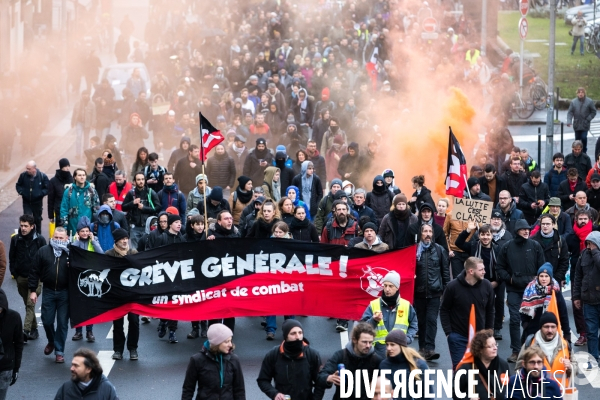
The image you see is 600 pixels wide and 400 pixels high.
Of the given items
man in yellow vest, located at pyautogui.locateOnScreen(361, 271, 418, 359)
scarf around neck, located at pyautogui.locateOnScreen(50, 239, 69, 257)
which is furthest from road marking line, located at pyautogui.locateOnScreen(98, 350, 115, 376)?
man in yellow vest, located at pyautogui.locateOnScreen(361, 271, 418, 359)

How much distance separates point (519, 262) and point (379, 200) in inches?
143

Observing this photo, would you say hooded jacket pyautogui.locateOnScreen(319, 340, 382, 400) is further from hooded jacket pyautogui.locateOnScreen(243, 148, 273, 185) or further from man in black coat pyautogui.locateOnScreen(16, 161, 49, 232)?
hooded jacket pyautogui.locateOnScreen(243, 148, 273, 185)

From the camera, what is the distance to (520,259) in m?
12.3

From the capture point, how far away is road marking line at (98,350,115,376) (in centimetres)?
1183

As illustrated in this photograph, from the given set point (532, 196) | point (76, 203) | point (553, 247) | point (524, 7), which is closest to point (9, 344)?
point (76, 203)

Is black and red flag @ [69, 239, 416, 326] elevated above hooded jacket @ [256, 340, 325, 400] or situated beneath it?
elevated above

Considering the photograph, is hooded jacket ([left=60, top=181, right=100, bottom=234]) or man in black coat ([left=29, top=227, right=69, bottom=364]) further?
hooded jacket ([left=60, top=181, right=100, bottom=234])

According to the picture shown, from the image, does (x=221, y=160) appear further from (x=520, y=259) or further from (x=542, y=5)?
(x=542, y=5)

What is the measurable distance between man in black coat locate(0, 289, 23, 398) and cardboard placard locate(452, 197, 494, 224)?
6006 mm

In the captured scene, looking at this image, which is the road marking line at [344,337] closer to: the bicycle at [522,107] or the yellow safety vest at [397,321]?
the yellow safety vest at [397,321]

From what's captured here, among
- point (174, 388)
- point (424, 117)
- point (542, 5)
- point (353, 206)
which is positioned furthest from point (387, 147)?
point (542, 5)

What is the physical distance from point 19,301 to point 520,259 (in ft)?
21.1

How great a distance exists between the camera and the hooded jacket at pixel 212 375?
28.9ft

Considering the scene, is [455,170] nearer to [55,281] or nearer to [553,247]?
[553,247]
